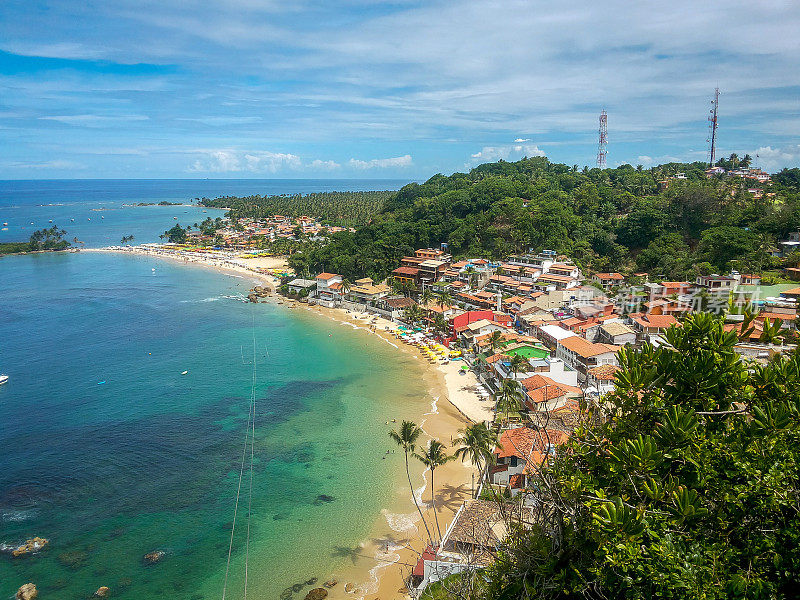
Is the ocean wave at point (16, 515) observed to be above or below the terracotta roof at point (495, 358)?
below

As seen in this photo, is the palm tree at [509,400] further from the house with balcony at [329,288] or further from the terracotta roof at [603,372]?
the house with balcony at [329,288]

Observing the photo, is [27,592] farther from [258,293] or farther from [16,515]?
[258,293]

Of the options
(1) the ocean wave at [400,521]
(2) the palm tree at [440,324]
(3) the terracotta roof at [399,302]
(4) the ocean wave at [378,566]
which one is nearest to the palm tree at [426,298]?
(3) the terracotta roof at [399,302]

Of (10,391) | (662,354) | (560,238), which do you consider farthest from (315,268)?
(662,354)

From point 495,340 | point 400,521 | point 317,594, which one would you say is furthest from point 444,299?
point 317,594

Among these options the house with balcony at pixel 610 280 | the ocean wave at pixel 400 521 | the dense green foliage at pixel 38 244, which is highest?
the dense green foliage at pixel 38 244

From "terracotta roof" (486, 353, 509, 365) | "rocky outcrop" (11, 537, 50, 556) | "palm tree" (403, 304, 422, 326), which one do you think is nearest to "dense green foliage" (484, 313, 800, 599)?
"rocky outcrop" (11, 537, 50, 556)
